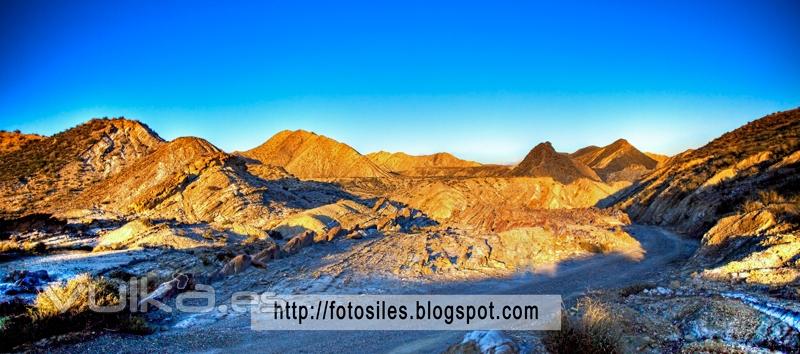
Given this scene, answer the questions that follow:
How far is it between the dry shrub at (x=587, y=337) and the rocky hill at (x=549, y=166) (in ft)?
142

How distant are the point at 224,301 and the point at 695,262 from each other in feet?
39.8

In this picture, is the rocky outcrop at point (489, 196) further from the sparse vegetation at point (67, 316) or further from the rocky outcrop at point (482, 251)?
the sparse vegetation at point (67, 316)

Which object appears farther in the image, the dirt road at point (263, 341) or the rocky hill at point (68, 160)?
the rocky hill at point (68, 160)

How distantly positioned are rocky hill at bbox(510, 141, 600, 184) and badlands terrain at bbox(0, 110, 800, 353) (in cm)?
241

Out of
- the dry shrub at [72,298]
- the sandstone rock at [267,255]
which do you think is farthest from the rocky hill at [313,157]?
the dry shrub at [72,298]

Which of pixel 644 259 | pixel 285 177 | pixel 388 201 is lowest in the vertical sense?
pixel 644 259

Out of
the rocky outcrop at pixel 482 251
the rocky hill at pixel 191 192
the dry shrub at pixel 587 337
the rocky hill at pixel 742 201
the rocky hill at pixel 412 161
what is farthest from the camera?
the rocky hill at pixel 412 161

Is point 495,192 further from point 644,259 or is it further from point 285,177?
point 644,259

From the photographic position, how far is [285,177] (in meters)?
36.7

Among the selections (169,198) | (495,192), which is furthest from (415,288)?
(495,192)

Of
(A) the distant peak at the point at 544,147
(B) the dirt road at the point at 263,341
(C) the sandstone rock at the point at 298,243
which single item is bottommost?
(B) the dirt road at the point at 263,341

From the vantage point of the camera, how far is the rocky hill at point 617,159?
85625 millimetres

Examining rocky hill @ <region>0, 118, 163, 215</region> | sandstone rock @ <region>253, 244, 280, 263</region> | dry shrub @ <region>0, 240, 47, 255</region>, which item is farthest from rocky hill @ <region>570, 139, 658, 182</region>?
dry shrub @ <region>0, 240, 47, 255</region>

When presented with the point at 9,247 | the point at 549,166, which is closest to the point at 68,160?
the point at 9,247
